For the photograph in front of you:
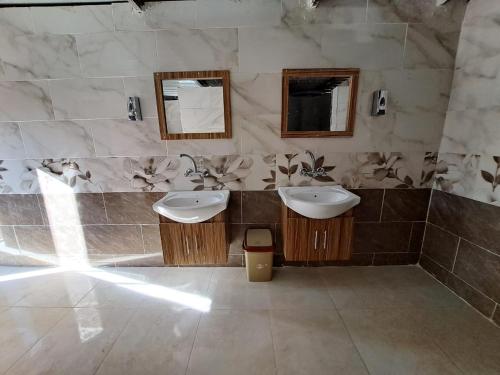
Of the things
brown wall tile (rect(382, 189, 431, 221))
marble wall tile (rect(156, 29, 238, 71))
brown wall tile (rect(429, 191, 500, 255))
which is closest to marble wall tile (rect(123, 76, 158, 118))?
marble wall tile (rect(156, 29, 238, 71))

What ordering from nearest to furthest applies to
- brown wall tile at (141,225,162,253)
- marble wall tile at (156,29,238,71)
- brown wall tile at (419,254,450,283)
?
1. marble wall tile at (156,29,238,71)
2. brown wall tile at (419,254,450,283)
3. brown wall tile at (141,225,162,253)

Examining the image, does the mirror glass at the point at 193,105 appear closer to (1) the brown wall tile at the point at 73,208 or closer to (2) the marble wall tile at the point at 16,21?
(1) the brown wall tile at the point at 73,208

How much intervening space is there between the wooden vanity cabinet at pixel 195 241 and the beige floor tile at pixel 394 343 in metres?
0.99

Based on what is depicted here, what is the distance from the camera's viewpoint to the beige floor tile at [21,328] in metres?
1.29

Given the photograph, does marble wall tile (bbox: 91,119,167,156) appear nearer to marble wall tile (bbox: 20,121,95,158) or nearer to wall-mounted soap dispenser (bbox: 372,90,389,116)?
marble wall tile (bbox: 20,121,95,158)

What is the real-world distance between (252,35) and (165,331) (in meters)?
2.18

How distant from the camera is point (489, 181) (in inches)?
57.2

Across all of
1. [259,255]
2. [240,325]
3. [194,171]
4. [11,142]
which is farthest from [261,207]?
[11,142]

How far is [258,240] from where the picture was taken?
5.96 feet

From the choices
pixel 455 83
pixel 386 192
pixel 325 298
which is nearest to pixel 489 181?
pixel 386 192

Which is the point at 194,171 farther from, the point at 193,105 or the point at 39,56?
the point at 39,56

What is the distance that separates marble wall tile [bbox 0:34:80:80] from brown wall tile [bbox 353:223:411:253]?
9.02 feet

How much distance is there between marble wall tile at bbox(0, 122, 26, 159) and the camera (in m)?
1.83

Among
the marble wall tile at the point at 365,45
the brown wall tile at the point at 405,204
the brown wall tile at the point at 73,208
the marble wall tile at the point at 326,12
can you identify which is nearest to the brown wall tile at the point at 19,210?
the brown wall tile at the point at 73,208
